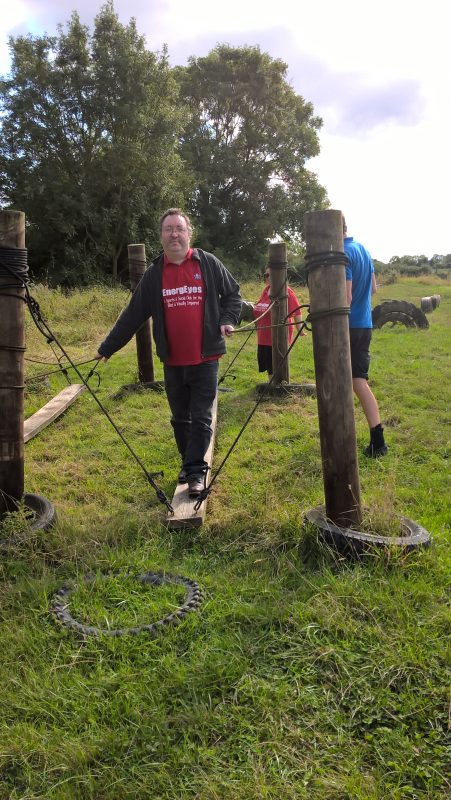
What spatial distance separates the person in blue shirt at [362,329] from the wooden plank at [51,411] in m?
3.36

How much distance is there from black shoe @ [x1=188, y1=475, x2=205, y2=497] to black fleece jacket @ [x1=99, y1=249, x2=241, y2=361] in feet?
2.86

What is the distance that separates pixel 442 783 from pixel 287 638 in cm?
80

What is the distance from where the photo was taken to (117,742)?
2.01 meters

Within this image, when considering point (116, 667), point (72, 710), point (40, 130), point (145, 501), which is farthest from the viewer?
point (40, 130)

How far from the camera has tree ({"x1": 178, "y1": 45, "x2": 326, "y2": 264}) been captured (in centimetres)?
3325

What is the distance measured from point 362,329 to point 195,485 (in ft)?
6.91

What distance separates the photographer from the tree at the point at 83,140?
881 inches

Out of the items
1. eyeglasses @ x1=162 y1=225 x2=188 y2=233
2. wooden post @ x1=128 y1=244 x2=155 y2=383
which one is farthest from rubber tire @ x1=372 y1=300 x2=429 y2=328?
eyeglasses @ x1=162 y1=225 x2=188 y2=233

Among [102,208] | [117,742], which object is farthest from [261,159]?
[117,742]

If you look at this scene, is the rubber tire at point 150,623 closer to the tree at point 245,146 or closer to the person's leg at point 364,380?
the person's leg at point 364,380

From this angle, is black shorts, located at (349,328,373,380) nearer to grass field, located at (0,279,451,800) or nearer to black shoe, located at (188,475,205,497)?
grass field, located at (0,279,451,800)

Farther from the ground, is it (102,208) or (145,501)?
(102,208)

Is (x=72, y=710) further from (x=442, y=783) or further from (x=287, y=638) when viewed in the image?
(x=442, y=783)

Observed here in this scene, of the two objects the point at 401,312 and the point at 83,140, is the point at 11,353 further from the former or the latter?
the point at 83,140
